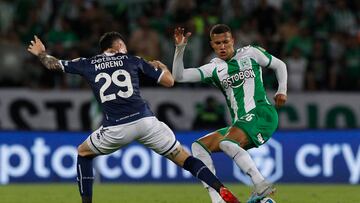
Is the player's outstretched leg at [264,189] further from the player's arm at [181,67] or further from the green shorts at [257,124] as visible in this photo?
the player's arm at [181,67]

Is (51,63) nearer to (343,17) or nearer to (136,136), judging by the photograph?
(136,136)

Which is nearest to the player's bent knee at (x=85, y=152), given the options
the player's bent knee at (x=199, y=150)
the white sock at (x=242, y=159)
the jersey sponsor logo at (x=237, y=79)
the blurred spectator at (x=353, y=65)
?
the player's bent knee at (x=199, y=150)

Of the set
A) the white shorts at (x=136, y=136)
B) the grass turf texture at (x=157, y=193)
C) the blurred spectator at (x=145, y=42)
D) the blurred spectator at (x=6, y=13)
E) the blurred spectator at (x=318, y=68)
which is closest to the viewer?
the white shorts at (x=136, y=136)

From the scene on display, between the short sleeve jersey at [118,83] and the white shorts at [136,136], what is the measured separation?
0.24 feet

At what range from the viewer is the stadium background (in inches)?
719

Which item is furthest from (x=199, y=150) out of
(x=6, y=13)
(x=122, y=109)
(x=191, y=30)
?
(x=6, y=13)

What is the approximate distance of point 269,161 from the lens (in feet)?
60.0

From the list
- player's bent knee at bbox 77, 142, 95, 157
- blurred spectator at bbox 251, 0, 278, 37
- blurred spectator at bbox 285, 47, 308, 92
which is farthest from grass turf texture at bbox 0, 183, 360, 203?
blurred spectator at bbox 251, 0, 278, 37

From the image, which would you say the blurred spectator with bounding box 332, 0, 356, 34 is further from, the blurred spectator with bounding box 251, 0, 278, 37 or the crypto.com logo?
the crypto.com logo

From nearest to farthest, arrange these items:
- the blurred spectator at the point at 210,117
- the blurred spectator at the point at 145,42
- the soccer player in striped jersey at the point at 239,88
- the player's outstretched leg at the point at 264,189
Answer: the player's outstretched leg at the point at 264,189, the soccer player in striped jersey at the point at 239,88, the blurred spectator at the point at 210,117, the blurred spectator at the point at 145,42

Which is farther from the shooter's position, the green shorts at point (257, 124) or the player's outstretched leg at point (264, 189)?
the green shorts at point (257, 124)

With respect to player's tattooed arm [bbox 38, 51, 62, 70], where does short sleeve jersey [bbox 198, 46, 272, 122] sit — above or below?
below

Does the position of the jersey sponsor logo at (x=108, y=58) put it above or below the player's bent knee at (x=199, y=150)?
above

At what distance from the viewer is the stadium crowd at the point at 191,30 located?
19.8 m
